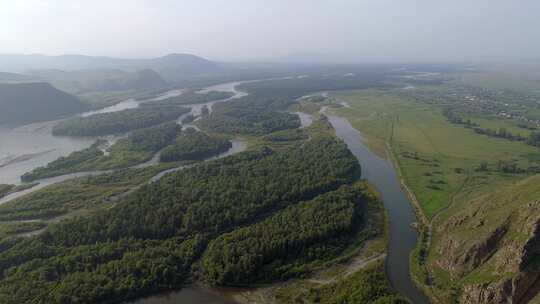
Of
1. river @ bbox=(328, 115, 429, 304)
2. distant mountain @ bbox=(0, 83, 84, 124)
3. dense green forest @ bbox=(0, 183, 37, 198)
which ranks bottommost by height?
river @ bbox=(328, 115, 429, 304)

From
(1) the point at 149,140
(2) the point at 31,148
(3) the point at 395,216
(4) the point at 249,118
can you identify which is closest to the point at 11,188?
(2) the point at 31,148

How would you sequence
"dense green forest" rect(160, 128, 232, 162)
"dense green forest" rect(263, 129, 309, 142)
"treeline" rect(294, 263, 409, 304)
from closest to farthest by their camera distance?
1. "treeline" rect(294, 263, 409, 304)
2. "dense green forest" rect(160, 128, 232, 162)
3. "dense green forest" rect(263, 129, 309, 142)

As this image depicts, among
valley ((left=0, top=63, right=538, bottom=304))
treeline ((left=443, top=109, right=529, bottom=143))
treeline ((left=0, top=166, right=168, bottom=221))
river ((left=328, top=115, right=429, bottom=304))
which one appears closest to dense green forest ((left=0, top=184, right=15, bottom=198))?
valley ((left=0, top=63, right=538, bottom=304))

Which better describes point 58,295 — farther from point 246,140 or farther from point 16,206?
point 246,140

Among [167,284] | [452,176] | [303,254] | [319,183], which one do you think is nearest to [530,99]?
[452,176]

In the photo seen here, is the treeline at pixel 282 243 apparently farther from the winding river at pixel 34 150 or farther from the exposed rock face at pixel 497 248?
the winding river at pixel 34 150

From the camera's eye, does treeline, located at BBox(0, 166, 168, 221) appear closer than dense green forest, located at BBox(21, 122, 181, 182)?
Yes

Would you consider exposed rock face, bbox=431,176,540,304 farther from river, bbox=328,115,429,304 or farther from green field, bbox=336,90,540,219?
green field, bbox=336,90,540,219
